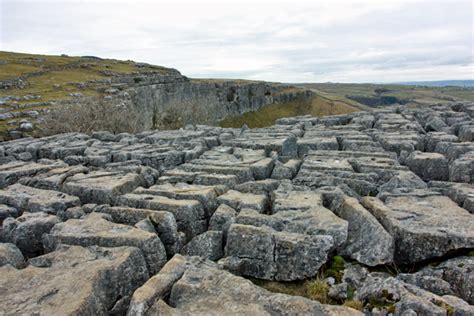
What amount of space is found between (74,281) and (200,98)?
49.8 meters

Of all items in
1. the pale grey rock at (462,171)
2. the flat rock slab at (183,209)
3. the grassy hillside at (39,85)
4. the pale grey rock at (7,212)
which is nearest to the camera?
the flat rock slab at (183,209)

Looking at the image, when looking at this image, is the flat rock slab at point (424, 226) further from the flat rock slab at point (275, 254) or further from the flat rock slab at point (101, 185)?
the flat rock slab at point (101, 185)

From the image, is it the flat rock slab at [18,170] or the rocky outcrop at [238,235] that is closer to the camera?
the rocky outcrop at [238,235]

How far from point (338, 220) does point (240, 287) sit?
229 centimetres

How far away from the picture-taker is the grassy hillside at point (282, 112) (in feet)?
202

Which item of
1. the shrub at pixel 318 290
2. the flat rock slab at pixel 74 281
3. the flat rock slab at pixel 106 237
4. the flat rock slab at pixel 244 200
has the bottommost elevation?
the shrub at pixel 318 290

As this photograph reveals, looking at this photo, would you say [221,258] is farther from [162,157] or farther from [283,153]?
[283,153]

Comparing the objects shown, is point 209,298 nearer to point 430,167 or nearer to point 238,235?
point 238,235

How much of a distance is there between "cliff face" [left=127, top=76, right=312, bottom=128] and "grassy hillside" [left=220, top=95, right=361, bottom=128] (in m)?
1.13

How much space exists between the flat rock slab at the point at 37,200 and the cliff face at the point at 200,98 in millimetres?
28257

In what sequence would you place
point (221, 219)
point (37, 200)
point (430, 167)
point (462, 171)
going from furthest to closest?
point (430, 167) < point (462, 171) < point (37, 200) < point (221, 219)

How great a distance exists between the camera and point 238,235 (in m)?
5.50

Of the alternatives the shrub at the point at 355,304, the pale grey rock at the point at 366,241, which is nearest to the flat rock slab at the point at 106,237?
the shrub at the point at 355,304

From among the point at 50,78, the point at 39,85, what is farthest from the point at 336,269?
the point at 50,78
